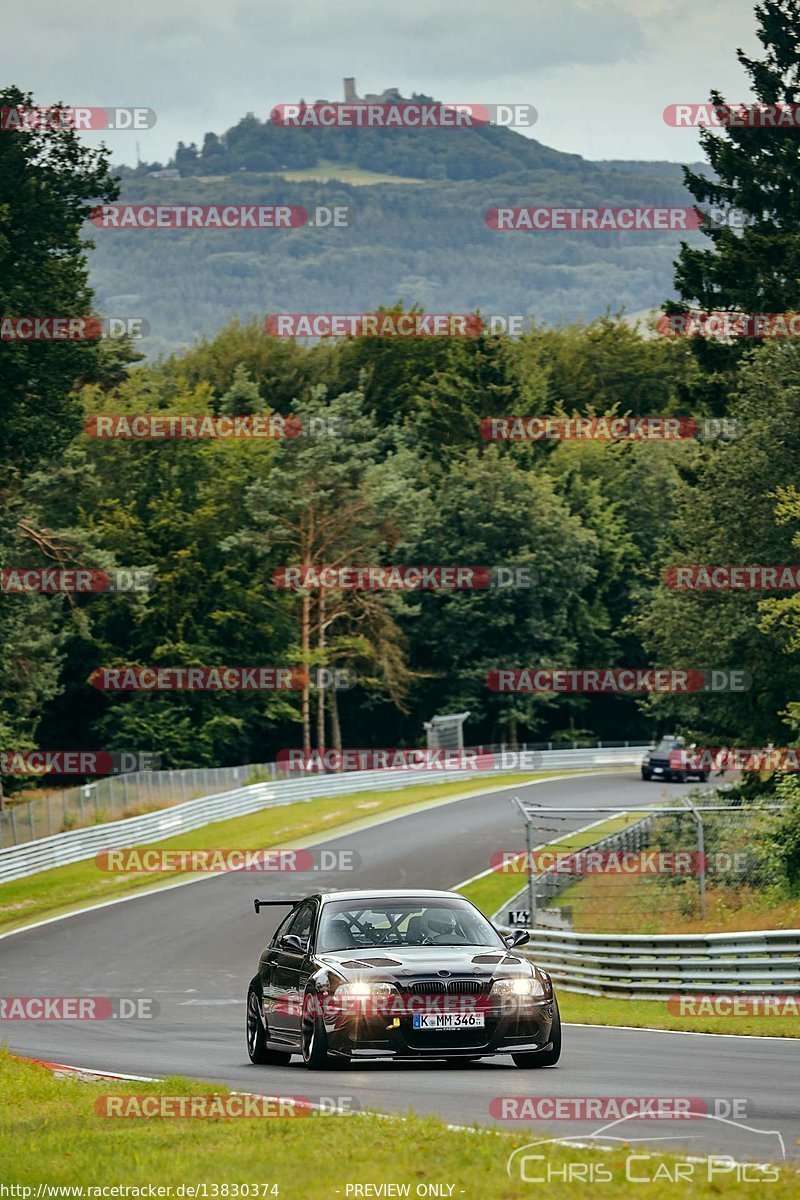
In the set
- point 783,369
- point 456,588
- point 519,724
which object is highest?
point 783,369

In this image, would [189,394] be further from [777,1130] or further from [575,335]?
[777,1130]

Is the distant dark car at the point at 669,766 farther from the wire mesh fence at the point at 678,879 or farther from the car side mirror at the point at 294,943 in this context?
the car side mirror at the point at 294,943

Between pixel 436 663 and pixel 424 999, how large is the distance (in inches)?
2962

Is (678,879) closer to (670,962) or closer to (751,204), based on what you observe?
(670,962)

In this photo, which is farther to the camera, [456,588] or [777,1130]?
[456,588]

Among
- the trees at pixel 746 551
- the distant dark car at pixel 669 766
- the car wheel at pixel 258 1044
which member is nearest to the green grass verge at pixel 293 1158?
the car wheel at pixel 258 1044

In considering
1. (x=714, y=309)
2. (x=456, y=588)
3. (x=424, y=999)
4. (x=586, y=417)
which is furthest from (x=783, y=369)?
→ (x=586, y=417)

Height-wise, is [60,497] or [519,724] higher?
[60,497]

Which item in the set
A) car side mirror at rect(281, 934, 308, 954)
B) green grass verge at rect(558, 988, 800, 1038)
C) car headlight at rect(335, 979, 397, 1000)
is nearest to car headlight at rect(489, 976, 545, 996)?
car headlight at rect(335, 979, 397, 1000)

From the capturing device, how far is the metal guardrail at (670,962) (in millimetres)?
19344

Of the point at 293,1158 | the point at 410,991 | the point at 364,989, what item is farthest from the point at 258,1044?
the point at 293,1158

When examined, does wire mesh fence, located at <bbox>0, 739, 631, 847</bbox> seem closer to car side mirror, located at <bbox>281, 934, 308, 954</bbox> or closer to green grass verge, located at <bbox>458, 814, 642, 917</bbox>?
green grass verge, located at <bbox>458, 814, 642, 917</bbox>

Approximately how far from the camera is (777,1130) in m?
9.29

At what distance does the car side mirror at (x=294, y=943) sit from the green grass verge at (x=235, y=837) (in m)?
24.4
